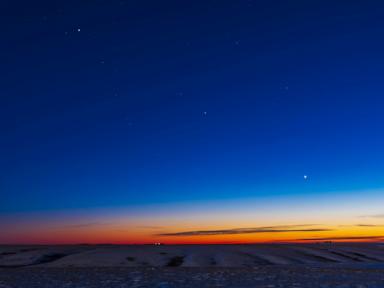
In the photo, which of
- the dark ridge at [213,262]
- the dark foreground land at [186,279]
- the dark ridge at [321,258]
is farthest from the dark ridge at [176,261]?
the dark ridge at [321,258]

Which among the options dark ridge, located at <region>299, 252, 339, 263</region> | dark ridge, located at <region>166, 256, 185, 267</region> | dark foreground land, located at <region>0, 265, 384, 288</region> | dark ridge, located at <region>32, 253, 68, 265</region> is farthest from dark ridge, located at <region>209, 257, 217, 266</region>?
dark ridge, located at <region>32, 253, 68, 265</region>

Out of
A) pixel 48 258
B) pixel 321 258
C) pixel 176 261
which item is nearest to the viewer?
pixel 176 261

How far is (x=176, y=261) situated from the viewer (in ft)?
101

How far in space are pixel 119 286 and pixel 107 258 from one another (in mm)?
15737

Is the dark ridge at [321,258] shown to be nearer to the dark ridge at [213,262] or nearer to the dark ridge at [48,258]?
the dark ridge at [213,262]

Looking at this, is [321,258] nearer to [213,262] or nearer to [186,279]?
[213,262]

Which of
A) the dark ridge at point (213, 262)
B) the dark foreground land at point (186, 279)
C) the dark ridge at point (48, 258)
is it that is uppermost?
the dark ridge at point (48, 258)

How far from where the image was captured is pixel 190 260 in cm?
3127

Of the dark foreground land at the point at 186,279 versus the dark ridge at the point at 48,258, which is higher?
the dark ridge at the point at 48,258

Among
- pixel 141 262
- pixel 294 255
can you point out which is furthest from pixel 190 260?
pixel 294 255

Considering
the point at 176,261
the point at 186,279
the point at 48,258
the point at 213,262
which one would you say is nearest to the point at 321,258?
the point at 213,262

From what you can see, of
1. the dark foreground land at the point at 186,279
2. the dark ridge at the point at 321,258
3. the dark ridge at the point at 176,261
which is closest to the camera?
the dark foreground land at the point at 186,279

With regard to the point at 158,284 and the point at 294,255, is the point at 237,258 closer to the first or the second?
the point at 294,255

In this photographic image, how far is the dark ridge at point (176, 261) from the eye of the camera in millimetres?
28266
